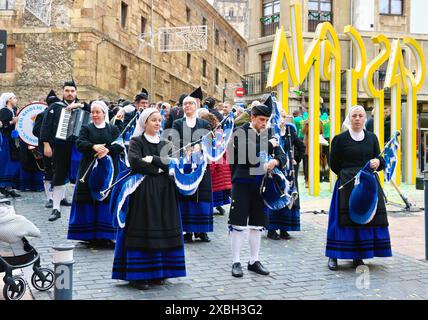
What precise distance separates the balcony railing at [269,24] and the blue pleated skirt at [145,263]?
2595cm

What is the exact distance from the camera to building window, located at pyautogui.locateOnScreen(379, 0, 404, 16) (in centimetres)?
2956

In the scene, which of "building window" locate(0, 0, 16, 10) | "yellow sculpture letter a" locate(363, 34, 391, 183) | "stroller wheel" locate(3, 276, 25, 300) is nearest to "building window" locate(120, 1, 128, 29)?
"building window" locate(0, 0, 16, 10)

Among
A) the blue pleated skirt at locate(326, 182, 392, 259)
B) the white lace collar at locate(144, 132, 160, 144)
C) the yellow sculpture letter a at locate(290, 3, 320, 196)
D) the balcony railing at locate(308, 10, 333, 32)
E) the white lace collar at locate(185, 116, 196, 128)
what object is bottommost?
the blue pleated skirt at locate(326, 182, 392, 259)

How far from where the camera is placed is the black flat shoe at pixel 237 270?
6180mm

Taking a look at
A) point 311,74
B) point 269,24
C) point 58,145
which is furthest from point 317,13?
point 58,145

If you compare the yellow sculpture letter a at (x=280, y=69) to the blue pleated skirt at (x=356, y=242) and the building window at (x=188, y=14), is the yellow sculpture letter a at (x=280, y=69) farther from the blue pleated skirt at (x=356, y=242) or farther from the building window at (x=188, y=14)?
the building window at (x=188, y=14)

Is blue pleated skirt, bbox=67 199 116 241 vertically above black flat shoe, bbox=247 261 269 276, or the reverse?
blue pleated skirt, bbox=67 199 116 241

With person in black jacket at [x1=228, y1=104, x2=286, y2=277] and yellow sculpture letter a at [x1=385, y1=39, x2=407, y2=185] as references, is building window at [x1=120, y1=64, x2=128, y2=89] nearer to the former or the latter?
yellow sculpture letter a at [x1=385, y1=39, x2=407, y2=185]

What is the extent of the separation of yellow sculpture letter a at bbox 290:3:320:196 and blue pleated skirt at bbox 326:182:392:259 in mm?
6465

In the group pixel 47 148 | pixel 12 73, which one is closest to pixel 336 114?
pixel 47 148

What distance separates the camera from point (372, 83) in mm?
14469

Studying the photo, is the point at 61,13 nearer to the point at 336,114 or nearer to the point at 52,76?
the point at 52,76
